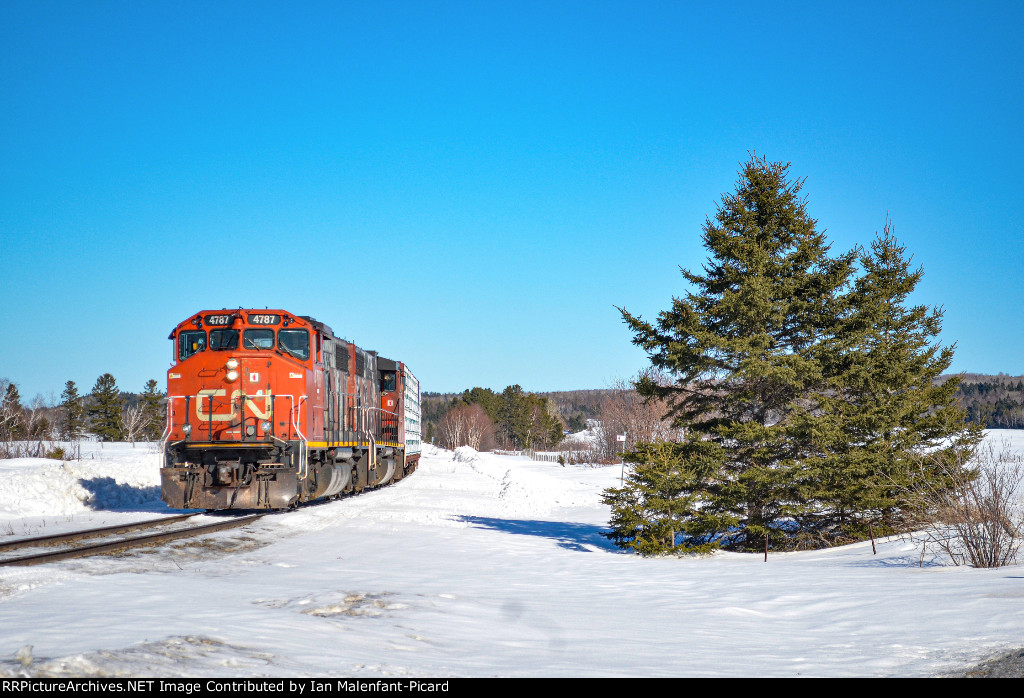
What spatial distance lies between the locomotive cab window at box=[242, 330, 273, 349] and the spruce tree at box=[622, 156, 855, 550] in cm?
874

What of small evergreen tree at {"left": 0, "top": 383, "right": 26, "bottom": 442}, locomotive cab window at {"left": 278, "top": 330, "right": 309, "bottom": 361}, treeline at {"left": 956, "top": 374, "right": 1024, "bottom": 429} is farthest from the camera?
treeline at {"left": 956, "top": 374, "right": 1024, "bottom": 429}

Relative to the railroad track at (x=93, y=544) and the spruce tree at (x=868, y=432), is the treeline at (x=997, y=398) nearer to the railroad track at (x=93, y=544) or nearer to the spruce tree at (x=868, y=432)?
the spruce tree at (x=868, y=432)

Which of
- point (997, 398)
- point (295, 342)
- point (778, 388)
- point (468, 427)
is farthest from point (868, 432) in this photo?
point (997, 398)

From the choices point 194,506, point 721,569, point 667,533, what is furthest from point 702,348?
point 194,506

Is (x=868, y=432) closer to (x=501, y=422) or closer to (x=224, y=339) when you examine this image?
(x=224, y=339)

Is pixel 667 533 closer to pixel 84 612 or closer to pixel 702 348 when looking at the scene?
pixel 702 348

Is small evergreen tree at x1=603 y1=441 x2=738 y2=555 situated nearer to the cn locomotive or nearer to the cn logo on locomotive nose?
the cn locomotive

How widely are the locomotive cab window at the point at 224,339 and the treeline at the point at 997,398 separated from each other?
8320cm

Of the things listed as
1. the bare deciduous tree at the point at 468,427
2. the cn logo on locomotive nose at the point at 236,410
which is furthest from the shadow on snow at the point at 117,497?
the bare deciduous tree at the point at 468,427

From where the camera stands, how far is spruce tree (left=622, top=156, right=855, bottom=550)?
1519 centimetres

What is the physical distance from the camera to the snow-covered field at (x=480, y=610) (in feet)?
18.2

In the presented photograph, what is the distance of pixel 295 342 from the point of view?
18.9 m

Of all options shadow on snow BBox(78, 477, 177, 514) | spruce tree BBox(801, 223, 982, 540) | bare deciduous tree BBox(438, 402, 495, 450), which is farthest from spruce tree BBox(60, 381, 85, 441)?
spruce tree BBox(801, 223, 982, 540)

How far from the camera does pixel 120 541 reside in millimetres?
Answer: 13070
